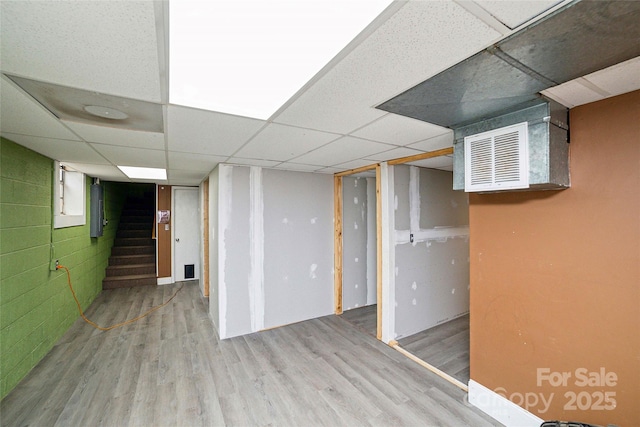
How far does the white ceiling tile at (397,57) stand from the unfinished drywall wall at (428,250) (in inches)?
79.7

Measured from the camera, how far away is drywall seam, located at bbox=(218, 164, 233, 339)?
3.30 metres

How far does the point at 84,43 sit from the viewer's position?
94 centimetres

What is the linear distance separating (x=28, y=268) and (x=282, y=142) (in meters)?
2.81

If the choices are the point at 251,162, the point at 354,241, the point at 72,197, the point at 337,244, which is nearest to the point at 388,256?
the point at 337,244

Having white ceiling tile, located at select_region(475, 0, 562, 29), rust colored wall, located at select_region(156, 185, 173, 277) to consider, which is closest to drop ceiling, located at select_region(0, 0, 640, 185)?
white ceiling tile, located at select_region(475, 0, 562, 29)

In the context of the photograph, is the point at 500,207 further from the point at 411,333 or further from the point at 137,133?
the point at 137,133

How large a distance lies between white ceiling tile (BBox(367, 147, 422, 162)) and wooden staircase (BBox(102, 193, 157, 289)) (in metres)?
5.55

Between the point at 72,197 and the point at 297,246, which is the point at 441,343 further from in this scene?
the point at 72,197

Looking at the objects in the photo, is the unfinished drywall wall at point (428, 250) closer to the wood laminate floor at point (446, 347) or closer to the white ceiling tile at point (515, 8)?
the wood laminate floor at point (446, 347)

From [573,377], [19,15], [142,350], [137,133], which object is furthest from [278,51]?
Result: [142,350]

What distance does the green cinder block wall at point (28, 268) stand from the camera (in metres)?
2.23

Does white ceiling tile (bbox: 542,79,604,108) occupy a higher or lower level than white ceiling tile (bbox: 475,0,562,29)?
higher

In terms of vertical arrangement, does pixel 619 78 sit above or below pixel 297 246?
above

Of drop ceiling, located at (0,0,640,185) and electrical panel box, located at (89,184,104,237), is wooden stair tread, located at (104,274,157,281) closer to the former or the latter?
electrical panel box, located at (89,184,104,237)
